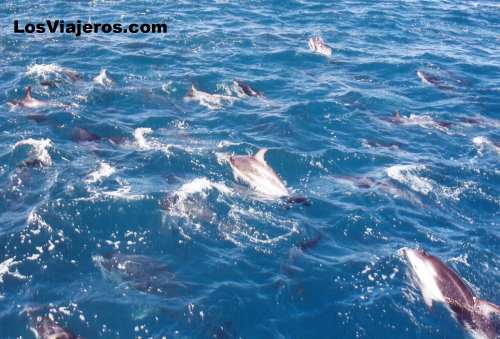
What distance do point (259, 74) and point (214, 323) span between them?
16707 mm

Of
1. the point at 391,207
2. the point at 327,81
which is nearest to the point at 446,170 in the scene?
the point at 391,207

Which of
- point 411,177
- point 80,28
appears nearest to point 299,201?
point 411,177

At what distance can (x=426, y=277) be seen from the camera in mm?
13289

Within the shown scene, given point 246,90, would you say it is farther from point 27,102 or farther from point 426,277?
point 426,277

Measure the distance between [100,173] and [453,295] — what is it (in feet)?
38.2

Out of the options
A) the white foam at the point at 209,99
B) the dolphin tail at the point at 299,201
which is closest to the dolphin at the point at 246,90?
the white foam at the point at 209,99

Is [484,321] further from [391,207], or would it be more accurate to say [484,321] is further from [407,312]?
[391,207]

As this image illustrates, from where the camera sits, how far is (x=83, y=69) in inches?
1004

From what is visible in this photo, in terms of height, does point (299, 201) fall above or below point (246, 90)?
below

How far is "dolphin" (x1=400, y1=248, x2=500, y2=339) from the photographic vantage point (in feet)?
39.5

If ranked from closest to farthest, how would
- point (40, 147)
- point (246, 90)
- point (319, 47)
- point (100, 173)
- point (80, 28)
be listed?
point (100, 173) < point (40, 147) < point (246, 90) < point (319, 47) < point (80, 28)

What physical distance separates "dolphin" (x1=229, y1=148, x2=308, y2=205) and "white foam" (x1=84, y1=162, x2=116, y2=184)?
4.21 metres

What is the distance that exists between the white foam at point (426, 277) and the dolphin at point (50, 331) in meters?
8.69

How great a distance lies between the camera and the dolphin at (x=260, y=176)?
1651cm
